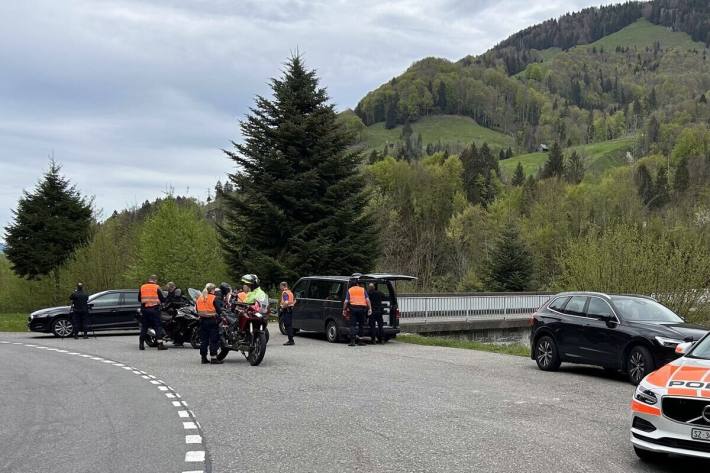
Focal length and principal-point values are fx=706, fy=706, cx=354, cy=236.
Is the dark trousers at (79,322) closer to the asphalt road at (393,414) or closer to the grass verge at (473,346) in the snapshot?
the asphalt road at (393,414)

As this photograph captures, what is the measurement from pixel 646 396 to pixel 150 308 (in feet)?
50.3

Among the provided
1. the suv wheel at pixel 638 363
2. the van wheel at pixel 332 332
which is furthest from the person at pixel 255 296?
the suv wheel at pixel 638 363

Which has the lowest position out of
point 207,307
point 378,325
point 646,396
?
point 378,325

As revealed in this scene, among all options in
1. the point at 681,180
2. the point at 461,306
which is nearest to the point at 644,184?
the point at 681,180

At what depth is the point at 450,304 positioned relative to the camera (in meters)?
29.8

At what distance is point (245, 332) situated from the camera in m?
16.4

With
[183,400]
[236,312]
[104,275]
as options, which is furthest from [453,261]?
[183,400]

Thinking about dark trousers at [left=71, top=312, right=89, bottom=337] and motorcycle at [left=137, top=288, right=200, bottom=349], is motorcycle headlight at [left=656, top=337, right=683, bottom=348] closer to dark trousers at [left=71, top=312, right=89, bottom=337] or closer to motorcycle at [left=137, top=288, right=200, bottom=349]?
motorcycle at [left=137, top=288, right=200, bottom=349]

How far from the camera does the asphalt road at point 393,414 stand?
7.04m

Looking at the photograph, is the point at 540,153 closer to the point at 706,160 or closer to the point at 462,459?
the point at 706,160

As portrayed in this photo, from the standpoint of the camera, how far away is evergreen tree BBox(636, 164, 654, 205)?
11693 cm

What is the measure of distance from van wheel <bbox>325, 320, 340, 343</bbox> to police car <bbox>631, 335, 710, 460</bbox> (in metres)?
15.0

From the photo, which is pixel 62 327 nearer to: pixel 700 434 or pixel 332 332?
pixel 332 332

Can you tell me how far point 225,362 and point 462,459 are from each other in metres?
10.6
